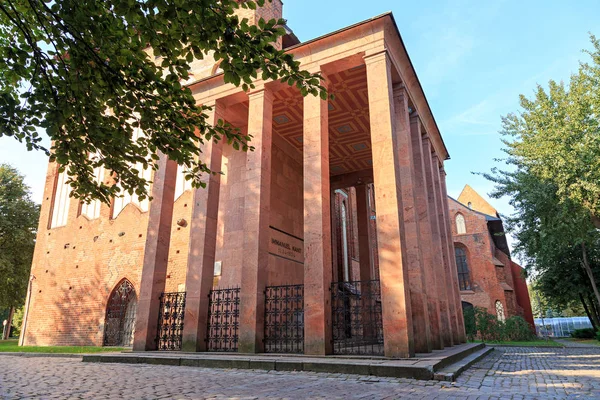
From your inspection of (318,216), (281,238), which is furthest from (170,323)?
(318,216)

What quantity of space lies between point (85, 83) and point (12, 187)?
26.6 m

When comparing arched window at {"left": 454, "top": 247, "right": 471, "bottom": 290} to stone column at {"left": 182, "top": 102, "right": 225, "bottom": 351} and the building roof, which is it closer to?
the building roof

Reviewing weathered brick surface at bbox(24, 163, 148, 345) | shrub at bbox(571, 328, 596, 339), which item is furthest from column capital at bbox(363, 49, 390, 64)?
shrub at bbox(571, 328, 596, 339)

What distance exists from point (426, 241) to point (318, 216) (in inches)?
178

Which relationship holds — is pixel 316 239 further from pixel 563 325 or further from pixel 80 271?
pixel 563 325

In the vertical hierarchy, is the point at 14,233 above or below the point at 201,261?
above

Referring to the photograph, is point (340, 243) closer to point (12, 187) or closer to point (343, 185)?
point (343, 185)

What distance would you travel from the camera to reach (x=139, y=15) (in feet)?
14.7

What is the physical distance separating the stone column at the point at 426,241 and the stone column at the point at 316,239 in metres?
3.01

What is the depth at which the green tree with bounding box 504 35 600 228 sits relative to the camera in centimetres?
1375

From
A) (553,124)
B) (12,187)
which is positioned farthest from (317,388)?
(12,187)

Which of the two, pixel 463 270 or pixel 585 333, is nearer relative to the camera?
pixel 585 333

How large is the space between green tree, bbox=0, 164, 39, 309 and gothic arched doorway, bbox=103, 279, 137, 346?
1066 cm

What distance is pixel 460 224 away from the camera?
32844 millimetres
